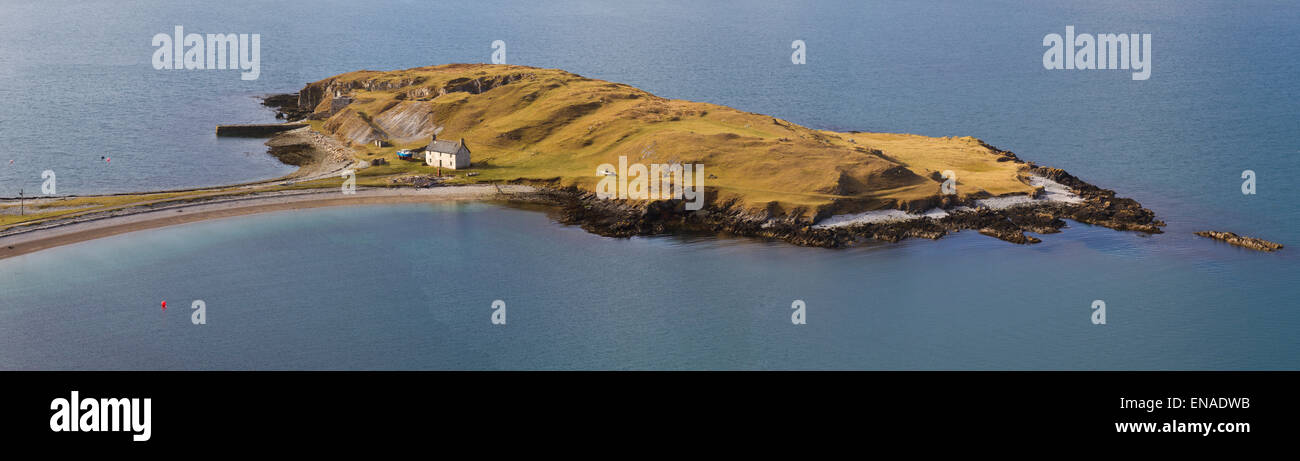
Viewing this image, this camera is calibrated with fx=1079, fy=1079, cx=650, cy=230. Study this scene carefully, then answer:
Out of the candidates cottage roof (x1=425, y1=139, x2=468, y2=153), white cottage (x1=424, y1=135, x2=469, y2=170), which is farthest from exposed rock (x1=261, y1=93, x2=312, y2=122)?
white cottage (x1=424, y1=135, x2=469, y2=170)

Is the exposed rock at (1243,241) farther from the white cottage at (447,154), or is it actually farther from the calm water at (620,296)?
the white cottage at (447,154)

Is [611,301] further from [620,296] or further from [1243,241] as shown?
[1243,241]

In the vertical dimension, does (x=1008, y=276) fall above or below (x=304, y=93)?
below

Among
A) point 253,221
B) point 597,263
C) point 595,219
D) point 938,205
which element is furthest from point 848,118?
point 253,221

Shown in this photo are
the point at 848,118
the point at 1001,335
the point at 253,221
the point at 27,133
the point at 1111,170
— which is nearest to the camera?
the point at 1001,335

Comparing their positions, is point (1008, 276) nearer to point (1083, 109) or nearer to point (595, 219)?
point (595, 219)

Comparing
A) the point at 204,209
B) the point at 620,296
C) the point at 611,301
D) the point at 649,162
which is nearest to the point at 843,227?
the point at 649,162

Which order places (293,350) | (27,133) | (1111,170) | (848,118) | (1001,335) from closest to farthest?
(293,350) < (1001,335) < (1111,170) < (27,133) < (848,118)
